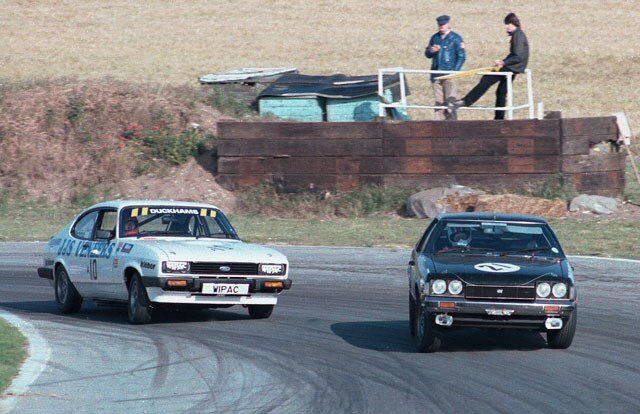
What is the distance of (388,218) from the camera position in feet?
72.0

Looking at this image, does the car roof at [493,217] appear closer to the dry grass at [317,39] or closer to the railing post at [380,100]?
the railing post at [380,100]

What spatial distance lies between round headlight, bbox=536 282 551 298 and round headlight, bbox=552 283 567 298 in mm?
53

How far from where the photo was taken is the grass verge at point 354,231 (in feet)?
59.4

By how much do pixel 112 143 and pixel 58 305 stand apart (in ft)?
44.0

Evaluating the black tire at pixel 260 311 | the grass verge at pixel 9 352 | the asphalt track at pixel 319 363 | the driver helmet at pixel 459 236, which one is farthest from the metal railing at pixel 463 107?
the grass verge at pixel 9 352

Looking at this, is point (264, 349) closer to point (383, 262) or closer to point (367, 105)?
point (383, 262)

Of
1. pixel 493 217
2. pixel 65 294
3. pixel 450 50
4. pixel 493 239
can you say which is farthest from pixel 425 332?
pixel 450 50

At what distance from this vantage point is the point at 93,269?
1187 centimetres

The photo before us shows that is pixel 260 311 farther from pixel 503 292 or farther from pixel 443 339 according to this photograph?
pixel 503 292

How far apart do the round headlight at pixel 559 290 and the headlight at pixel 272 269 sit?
10.4 feet

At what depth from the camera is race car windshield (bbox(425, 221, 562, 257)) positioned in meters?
9.96

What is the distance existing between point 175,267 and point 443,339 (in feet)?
9.09

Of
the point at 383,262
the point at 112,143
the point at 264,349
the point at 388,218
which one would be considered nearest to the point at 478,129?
the point at 388,218

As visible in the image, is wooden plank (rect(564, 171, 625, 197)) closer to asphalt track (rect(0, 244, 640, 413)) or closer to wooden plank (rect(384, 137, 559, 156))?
wooden plank (rect(384, 137, 559, 156))
